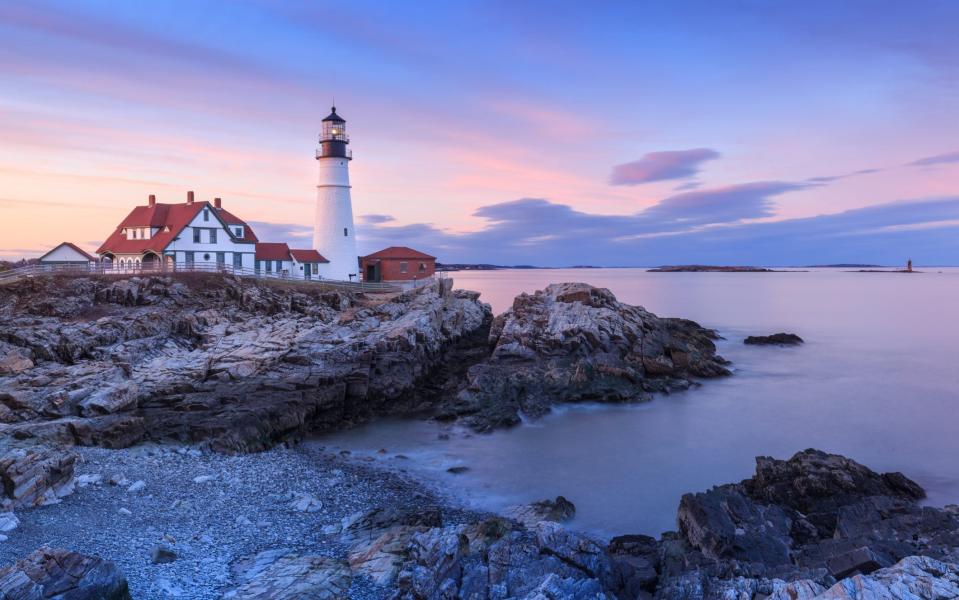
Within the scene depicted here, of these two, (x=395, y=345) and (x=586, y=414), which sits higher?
(x=395, y=345)

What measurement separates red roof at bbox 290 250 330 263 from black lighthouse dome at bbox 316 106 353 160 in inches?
247

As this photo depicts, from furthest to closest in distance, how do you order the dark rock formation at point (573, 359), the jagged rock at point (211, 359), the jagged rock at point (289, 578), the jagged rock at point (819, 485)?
1. the dark rock formation at point (573, 359)
2. the jagged rock at point (211, 359)
3. the jagged rock at point (819, 485)
4. the jagged rock at point (289, 578)

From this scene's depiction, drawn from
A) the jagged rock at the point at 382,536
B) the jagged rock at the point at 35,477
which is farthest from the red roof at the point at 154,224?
the jagged rock at the point at 382,536

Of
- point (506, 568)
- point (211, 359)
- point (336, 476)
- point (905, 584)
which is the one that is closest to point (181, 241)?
point (211, 359)

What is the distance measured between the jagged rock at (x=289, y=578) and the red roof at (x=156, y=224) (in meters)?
28.2

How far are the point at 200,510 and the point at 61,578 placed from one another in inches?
149

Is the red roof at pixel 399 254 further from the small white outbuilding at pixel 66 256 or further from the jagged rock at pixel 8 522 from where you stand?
the jagged rock at pixel 8 522

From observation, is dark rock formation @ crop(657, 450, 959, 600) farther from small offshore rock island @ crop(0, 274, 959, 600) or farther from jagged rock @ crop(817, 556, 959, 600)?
jagged rock @ crop(817, 556, 959, 600)

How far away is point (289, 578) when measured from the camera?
8219 millimetres

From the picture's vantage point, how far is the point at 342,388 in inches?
772

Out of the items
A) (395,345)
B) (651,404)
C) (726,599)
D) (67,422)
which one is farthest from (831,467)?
(67,422)

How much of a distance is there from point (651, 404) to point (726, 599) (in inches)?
558

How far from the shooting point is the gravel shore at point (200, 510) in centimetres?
848

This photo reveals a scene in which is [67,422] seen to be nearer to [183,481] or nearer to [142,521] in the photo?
[183,481]
